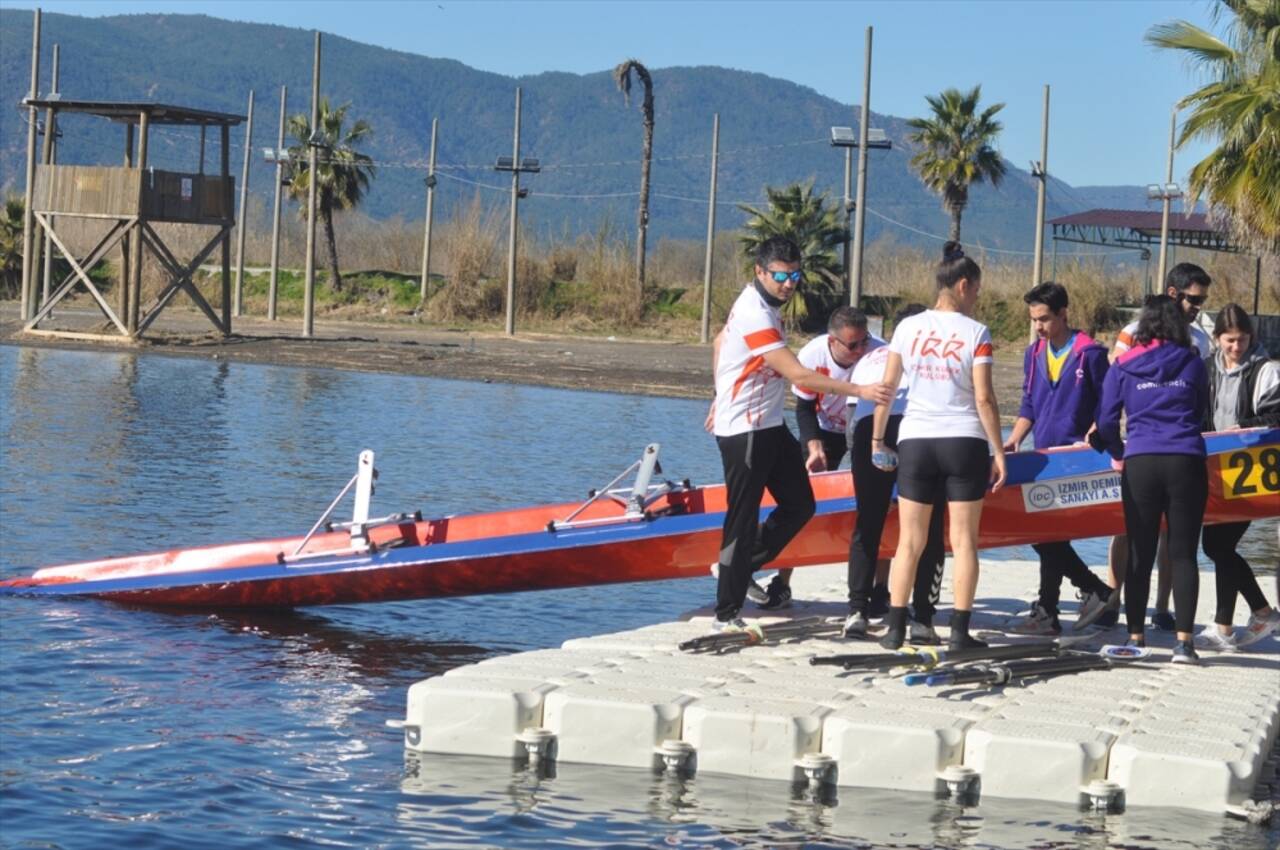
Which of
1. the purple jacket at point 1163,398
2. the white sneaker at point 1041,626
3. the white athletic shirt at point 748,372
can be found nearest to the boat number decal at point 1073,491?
the white sneaker at point 1041,626

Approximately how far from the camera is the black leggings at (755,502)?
999cm

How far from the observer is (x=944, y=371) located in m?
9.33

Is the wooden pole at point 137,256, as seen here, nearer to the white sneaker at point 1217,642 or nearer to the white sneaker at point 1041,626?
the white sneaker at point 1041,626

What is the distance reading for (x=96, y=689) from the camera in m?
10.6

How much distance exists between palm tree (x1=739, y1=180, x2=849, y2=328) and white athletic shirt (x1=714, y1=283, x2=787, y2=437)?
44.7 metres

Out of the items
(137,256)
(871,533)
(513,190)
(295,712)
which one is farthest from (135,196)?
(871,533)

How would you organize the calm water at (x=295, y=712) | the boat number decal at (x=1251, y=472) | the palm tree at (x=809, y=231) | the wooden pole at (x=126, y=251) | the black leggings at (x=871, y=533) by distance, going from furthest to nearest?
the palm tree at (x=809, y=231) < the wooden pole at (x=126, y=251) < the boat number decal at (x=1251, y=472) < the black leggings at (x=871, y=533) < the calm water at (x=295, y=712)

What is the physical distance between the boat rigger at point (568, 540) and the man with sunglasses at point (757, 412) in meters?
0.85

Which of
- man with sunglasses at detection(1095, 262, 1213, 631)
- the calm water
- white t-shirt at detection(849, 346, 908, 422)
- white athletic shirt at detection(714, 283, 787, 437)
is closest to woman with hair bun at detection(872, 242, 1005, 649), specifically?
white t-shirt at detection(849, 346, 908, 422)

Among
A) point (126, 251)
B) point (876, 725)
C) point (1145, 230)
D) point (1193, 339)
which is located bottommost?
point (876, 725)

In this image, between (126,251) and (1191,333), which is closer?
(1191,333)

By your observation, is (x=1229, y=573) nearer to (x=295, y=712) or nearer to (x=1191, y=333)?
(x=1191, y=333)

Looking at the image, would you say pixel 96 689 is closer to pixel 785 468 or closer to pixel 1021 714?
pixel 785 468

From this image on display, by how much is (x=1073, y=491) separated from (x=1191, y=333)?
1.07 meters
